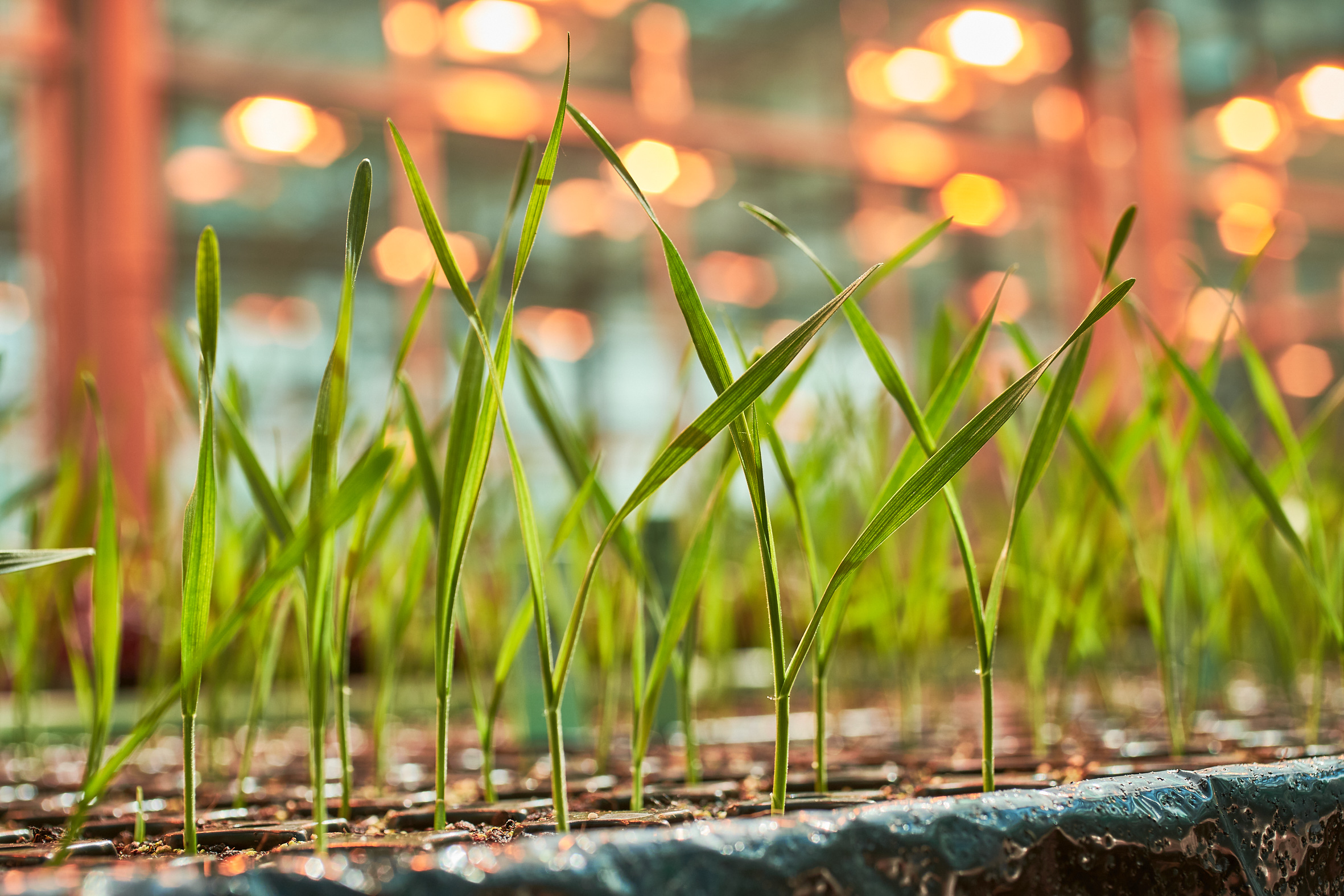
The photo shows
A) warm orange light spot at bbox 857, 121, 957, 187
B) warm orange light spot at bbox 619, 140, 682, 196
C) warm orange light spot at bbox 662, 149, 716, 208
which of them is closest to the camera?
warm orange light spot at bbox 619, 140, 682, 196

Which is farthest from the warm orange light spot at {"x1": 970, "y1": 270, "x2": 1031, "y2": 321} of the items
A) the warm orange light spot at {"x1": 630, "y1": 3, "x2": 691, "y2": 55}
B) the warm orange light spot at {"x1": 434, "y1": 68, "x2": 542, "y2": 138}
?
the warm orange light spot at {"x1": 434, "y1": 68, "x2": 542, "y2": 138}

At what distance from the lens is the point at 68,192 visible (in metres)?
3.27

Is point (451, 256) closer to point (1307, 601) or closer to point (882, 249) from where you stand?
point (1307, 601)

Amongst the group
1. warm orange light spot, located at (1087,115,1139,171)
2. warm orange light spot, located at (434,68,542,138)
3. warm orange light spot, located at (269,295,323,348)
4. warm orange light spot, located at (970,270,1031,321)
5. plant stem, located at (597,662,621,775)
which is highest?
warm orange light spot, located at (1087,115,1139,171)

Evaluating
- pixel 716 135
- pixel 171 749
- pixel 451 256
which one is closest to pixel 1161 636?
pixel 451 256

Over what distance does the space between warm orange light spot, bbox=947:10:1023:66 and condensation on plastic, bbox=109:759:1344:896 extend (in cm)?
496

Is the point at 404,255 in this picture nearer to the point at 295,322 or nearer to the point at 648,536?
the point at 295,322

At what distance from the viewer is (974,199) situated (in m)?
5.05

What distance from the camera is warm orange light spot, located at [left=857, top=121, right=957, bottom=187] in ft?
15.5

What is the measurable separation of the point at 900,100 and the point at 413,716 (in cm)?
432

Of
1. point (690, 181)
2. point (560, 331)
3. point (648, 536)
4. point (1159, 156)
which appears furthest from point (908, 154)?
point (648, 536)

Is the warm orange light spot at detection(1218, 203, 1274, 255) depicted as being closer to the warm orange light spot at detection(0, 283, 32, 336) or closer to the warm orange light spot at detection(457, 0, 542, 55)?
the warm orange light spot at detection(457, 0, 542, 55)

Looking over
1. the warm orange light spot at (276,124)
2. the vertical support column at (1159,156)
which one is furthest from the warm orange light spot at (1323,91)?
the warm orange light spot at (276,124)

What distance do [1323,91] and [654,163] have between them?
11.9 ft
